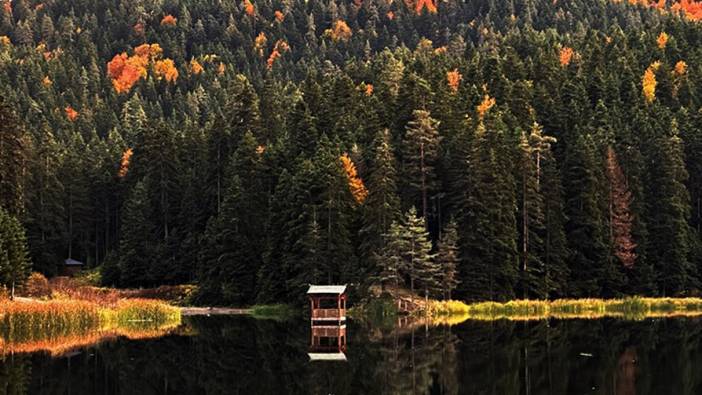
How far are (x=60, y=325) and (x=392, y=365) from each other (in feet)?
85.9

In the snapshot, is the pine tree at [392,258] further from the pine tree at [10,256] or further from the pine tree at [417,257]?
the pine tree at [10,256]

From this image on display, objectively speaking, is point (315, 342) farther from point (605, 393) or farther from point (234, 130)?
point (234, 130)

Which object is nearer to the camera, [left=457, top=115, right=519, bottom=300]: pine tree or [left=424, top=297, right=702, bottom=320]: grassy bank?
[left=424, top=297, right=702, bottom=320]: grassy bank

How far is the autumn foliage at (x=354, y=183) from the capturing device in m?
104

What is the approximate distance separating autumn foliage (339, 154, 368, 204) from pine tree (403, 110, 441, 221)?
4877 mm

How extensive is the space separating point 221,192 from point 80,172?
110 ft

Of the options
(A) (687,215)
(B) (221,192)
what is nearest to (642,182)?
(A) (687,215)

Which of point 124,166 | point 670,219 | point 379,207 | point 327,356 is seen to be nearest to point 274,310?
point 379,207

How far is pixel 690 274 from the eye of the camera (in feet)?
356

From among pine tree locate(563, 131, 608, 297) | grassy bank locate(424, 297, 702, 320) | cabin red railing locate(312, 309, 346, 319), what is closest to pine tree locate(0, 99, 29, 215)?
cabin red railing locate(312, 309, 346, 319)

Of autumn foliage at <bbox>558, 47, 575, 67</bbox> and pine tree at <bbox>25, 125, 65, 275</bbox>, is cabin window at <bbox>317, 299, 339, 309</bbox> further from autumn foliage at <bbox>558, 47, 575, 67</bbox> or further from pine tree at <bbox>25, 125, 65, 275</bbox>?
autumn foliage at <bbox>558, 47, 575, 67</bbox>

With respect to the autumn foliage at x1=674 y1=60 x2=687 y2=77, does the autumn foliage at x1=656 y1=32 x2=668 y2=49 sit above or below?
above

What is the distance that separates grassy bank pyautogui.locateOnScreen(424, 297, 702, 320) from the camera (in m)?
89.9

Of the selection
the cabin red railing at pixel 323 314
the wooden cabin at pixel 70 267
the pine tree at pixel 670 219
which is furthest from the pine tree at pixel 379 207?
the wooden cabin at pixel 70 267
